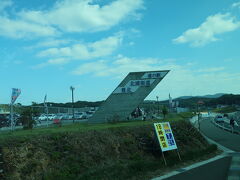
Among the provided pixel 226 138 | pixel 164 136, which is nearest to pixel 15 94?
pixel 164 136

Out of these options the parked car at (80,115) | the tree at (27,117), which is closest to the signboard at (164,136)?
the tree at (27,117)

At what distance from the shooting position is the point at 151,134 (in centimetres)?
1248

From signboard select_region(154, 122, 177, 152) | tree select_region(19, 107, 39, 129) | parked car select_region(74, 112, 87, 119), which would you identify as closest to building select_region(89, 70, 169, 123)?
tree select_region(19, 107, 39, 129)

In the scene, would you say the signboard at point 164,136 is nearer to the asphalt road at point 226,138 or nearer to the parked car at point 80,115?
the asphalt road at point 226,138

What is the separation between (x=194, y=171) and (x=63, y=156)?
184 inches

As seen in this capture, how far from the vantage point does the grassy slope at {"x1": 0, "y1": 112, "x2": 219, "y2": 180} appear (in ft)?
24.3

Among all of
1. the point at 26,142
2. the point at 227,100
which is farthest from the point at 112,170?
the point at 227,100

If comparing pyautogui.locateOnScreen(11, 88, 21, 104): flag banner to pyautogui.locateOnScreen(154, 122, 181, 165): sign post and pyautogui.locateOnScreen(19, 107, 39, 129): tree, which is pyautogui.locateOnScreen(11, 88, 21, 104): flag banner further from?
pyautogui.locateOnScreen(154, 122, 181, 165): sign post

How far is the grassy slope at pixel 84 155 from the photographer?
7397 mm

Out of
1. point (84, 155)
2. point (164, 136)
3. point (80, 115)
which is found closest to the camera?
point (84, 155)

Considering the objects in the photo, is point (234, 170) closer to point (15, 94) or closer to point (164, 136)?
point (164, 136)

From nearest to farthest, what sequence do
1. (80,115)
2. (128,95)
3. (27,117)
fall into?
(27,117)
(128,95)
(80,115)

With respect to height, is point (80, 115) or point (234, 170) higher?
point (80, 115)

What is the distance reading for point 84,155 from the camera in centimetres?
888
